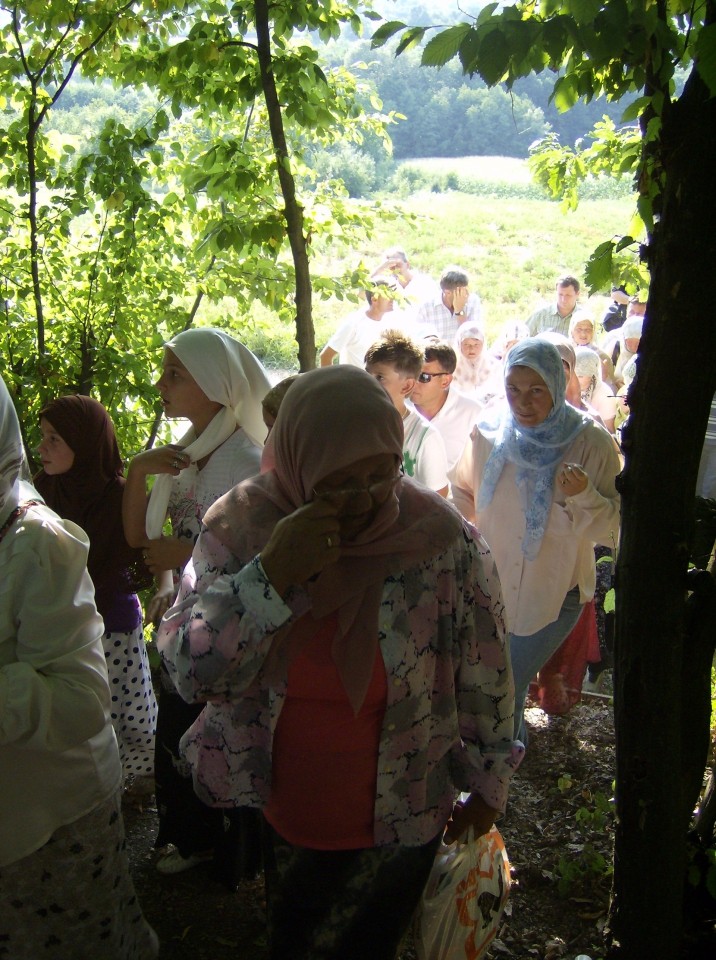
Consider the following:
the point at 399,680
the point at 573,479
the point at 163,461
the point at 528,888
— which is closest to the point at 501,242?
the point at 573,479

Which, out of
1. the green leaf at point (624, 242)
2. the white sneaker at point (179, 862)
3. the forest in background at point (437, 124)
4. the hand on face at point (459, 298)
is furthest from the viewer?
the forest in background at point (437, 124)

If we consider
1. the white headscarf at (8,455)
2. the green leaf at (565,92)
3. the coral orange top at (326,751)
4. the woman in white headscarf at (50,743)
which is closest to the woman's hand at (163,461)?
the woman in white headscarf at (50,743)

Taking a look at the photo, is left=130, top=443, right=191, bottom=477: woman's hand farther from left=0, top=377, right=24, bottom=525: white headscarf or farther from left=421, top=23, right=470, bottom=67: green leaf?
left=421, top=23, right=470, bottom=67: green leaf

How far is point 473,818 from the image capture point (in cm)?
214

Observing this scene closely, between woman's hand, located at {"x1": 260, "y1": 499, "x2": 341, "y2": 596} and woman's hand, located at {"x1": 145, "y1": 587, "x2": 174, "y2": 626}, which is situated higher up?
woman's hand, located at {"x1": 260, "y1": 499, "x2": 341, "y2": 596}

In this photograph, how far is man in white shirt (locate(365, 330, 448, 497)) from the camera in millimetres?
4102

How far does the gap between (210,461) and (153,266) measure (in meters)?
2.11

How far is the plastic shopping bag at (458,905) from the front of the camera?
215cm

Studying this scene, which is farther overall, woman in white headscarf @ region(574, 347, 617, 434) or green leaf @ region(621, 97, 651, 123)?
woman in white headscarf @ region(574, 347, 617, 434)

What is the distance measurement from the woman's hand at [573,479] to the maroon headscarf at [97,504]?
70.0 inches

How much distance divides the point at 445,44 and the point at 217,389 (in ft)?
5.03

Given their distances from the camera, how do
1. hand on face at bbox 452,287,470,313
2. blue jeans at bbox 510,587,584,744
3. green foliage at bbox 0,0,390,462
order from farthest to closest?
hand on face at bbox 452,287,470,313, green foliage at bbox 0,0,390,462, blue jeans at bbox 510,587,584,744

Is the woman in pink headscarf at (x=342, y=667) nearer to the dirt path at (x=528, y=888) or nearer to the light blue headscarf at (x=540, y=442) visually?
the dirt path at (x=528, y=888)

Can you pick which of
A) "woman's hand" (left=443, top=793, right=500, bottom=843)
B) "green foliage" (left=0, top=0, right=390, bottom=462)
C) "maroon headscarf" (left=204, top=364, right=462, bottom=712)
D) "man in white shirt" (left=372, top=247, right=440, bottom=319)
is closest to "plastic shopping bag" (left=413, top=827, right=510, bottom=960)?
"woman's hand" (left=443, top=793, right=500, bottom=843)
